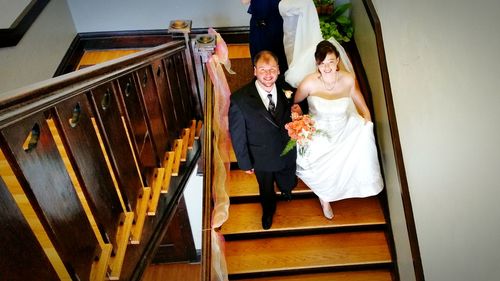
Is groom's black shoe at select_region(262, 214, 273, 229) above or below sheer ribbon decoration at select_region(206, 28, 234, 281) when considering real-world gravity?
below

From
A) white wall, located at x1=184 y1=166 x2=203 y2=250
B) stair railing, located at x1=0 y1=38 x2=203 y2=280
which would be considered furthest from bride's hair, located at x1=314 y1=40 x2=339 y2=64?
white wall, located at x1=184 y1=166 x2=203 y2=250

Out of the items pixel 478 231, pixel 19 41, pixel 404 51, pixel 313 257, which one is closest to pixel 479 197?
pixel 478 231

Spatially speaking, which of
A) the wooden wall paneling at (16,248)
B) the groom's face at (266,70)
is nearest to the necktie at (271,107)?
the groom's face at (266,70)

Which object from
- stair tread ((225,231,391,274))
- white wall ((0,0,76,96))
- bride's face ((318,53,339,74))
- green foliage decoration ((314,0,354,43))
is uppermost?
white wall ((0,0,76,96))

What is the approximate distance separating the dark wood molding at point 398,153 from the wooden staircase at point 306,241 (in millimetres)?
594

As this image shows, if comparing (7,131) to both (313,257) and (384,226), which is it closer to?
(313,257)

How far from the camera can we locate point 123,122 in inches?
100

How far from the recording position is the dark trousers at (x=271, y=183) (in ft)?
11.1

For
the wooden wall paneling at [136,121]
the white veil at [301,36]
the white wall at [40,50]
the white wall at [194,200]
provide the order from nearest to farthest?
the wooden wall paneling at [136,121]
the white veil at [301,36]
the white wall at [40,50]
the white wall at [194,200]

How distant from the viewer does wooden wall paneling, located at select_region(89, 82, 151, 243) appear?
2.21 m

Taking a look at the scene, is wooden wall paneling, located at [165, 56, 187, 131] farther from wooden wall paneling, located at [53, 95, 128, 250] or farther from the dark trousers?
wooden wall paneling, located at [53, 95, 128, 250]

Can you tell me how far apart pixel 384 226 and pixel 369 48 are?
1.70 meters

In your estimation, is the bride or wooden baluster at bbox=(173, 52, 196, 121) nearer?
the bride

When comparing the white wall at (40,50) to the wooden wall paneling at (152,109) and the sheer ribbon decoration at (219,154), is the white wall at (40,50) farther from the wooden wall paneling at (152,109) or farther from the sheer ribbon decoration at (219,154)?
the sheer ribbon decoration at (219,154)
